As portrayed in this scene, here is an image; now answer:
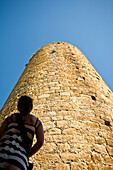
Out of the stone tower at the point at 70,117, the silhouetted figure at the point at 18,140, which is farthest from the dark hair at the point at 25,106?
the stone tower at the point at 70,117

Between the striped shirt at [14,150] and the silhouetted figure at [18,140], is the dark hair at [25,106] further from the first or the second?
the striped shirt at [14,150]

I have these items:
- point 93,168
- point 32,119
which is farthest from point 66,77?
point 32,119

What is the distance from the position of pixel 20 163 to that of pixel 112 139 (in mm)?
2173

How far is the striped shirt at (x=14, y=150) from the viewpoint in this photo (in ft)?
4.93

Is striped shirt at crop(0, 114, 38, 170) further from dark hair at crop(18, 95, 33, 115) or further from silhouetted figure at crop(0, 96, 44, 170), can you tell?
dark hair at crop(18, 95, 33, 115)

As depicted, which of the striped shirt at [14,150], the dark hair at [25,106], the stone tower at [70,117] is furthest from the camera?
the stone tower at [70,117]

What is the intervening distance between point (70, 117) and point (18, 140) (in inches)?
72.2

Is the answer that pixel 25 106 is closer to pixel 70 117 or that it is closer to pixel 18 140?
pixel 18 140

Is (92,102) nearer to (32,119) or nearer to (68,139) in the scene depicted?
(68,139)

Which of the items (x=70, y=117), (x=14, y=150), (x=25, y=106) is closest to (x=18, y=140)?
(x=14, y=150)

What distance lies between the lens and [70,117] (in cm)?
340

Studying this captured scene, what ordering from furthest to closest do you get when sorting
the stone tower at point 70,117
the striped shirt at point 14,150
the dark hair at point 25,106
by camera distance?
the stone tower at point 70,117
the dark hair at point 25,106
the striped shirt at point 14,150

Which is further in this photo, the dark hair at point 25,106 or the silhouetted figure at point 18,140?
the dark hair at point 25,106

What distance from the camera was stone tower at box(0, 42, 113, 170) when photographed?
2.69 metres
